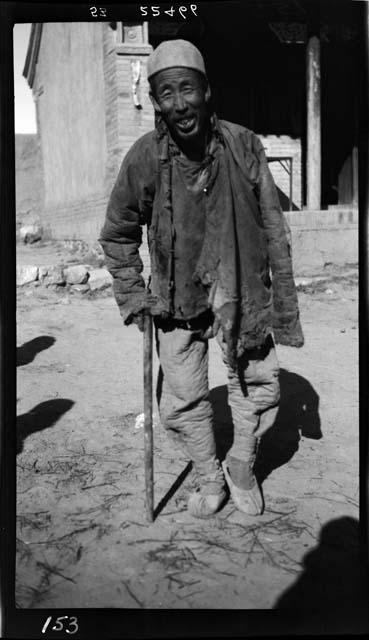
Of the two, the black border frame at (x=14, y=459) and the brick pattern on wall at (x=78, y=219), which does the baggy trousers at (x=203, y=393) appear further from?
the brick pattern on wall at (x=78, y=219)

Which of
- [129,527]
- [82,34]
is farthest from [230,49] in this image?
[129,527]

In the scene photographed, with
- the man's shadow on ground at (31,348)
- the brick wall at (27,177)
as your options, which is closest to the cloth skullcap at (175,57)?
the man's shadow on ground at (31,348)

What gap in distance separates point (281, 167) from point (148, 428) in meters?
13.4

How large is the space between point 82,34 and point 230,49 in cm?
368

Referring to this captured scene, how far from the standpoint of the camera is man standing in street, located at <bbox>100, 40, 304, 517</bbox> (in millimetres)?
2535

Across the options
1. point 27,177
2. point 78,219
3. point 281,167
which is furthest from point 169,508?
point 27,177

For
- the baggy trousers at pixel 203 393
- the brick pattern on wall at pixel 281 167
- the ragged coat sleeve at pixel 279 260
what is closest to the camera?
the ragged coat sleeve at pixel 279 260

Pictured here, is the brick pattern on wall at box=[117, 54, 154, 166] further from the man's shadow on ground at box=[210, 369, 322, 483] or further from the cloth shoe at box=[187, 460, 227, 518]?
the cloth shoe at box=[187, 460, 227, 518]

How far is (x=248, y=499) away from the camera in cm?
284

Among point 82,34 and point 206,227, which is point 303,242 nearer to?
point 82,34

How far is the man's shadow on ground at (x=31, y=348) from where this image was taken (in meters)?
5.95

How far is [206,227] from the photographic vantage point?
102 inches

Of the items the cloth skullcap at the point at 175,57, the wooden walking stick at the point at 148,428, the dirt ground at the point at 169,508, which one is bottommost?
the dirt ground at the point at 169,508

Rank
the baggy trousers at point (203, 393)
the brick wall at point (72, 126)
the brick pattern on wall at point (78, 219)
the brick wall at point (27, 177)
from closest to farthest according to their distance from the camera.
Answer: the baggy trousers at point (203, 393)
the brick wall at point (72, 126)
the brick pattern on wall at point (78, 219)
the brick wall at point (27, 177)
